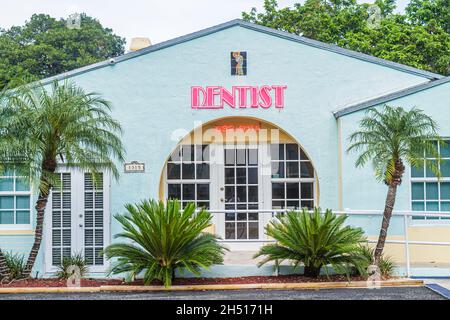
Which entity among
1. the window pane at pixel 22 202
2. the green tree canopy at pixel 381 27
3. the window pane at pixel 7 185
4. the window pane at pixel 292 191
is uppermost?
the green tree canopy at pixel 381 27

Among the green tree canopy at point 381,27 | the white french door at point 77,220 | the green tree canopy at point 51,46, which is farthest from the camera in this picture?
the green tree canopy at point 51,46

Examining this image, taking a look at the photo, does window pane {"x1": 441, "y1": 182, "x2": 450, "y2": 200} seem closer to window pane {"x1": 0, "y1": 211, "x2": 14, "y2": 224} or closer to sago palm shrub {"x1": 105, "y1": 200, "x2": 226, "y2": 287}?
sago palm shrub {"x1": 105, "y1": 200, "x2": 226, "y2": 287}

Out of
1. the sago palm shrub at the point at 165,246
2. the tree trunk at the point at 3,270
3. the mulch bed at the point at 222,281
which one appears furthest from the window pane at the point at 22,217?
the sago palm shrub at the point at 165,246

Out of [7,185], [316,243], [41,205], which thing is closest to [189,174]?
[7,185]

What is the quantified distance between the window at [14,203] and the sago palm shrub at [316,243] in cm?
606

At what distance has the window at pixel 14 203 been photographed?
49.9 ft

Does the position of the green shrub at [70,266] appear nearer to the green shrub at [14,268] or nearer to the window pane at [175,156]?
the green shrub at [14,268]

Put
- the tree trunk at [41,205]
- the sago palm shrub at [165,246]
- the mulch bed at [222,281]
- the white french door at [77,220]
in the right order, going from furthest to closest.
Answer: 1. the white french door at [77,220]
2. the tree trunk at [41,205]
3. the mulch bed at [222,281]
4. the sago palm shrub at [165,246]

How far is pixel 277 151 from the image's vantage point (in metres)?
16.2

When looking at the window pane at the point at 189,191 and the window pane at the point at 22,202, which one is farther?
the window pane at the point at 189,191

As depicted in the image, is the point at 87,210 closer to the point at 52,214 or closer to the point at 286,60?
the point at 52,214

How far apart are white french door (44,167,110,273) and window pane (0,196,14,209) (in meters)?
0.93

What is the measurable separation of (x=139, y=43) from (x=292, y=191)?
5054 mm

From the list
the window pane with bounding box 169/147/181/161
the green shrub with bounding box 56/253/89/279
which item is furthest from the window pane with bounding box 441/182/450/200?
the green shrub with bounding box 56/253/89/279
